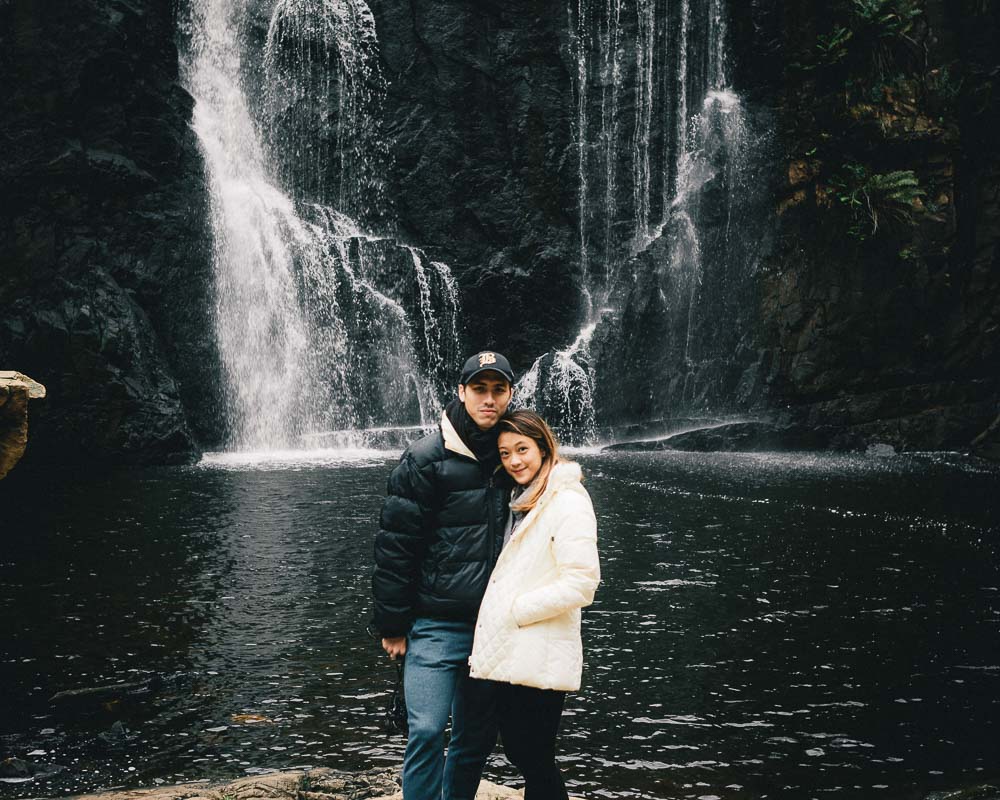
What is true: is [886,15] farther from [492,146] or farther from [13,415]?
[13,415]

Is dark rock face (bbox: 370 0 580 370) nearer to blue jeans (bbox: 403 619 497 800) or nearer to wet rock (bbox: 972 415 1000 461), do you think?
wet rock (bbox: 972 415 1000 461)

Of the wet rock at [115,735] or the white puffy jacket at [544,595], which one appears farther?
the wet rock at [115,735]

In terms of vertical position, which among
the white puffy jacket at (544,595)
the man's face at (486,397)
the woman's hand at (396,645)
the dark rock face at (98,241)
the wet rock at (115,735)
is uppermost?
the dark rock face at (98,241)

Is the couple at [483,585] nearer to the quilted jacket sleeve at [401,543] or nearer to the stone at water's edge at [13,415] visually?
the quilted jacket sleeve at [401,543]

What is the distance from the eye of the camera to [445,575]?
12.4 ft

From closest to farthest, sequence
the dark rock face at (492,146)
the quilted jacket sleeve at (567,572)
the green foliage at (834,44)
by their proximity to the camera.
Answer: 1. the quilted jacket sleeve at (567,572)
2. the green foliage at (834,44)
3. the dark rock face at (492,146)

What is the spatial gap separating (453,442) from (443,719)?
115 cm

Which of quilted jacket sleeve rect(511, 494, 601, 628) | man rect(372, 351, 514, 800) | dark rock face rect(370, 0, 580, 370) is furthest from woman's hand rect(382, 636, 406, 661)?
dark rock face rect(370, 0, 580, 370)

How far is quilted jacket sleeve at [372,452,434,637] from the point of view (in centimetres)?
375

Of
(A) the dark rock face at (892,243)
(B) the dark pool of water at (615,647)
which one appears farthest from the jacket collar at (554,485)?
(A) the dark rock face at (892,243)

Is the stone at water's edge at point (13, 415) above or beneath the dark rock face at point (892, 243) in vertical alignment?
beneath

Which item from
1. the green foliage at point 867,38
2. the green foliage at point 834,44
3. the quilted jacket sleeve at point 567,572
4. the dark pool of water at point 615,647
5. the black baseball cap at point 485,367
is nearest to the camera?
the quilted jacket sleeve at point 567,572

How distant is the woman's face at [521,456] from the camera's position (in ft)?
12.2

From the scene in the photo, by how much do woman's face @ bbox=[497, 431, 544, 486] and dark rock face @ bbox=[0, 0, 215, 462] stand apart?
1834 centimetres
